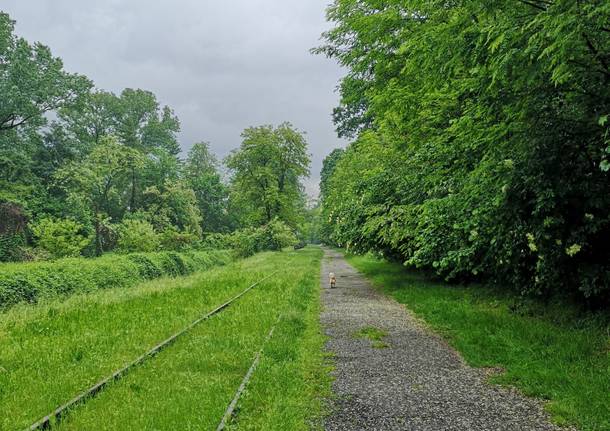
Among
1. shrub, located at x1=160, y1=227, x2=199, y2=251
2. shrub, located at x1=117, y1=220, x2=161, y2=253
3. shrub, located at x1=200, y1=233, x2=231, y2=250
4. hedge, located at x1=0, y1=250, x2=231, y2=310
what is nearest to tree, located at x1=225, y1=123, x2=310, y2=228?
shrub, located at x1=200, y1=233, x2=231, y2=250

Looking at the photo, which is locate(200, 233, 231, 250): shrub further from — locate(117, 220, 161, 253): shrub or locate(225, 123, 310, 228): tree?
locate(117, 220, 161, 253): shrub

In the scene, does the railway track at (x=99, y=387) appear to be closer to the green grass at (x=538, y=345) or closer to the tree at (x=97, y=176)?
the green grass at (x=538, y=345)

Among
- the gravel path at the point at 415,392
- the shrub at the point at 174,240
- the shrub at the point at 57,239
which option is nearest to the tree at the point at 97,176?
the shrub at the point at 174,240

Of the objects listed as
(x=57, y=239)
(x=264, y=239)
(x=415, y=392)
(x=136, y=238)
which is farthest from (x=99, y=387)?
(x=264, y=239)

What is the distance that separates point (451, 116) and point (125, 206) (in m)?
51.0

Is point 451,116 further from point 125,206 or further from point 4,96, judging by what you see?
point 125,206

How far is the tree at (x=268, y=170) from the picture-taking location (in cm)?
4891

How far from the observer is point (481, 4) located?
5.25m

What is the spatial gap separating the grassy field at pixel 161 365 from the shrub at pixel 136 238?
82.6 feet

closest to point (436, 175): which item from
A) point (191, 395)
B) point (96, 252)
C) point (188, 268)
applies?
point (191, 395)

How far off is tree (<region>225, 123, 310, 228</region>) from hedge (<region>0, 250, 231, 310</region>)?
65.9 ft

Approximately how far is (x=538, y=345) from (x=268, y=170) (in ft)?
140

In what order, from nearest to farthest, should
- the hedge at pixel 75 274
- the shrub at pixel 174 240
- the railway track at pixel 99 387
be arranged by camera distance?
the railway track at pixel 99 387 < the hedge at pixel 75 274 < the shrub at pixel 174 240

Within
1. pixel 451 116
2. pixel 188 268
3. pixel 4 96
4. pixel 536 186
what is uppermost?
pixel 4 96
